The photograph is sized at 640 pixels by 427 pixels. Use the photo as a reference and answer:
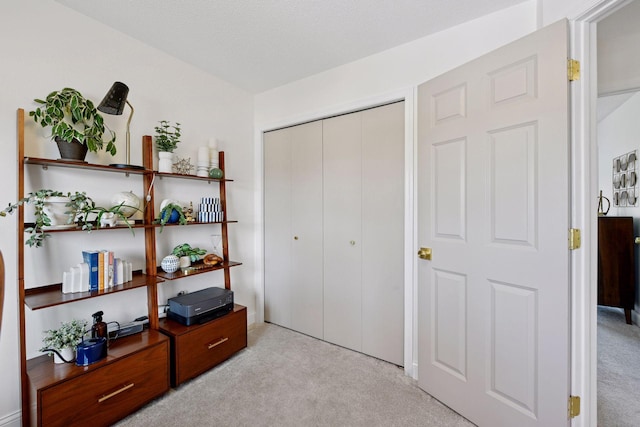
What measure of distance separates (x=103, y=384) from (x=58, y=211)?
1.01m

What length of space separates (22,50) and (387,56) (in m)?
2.38

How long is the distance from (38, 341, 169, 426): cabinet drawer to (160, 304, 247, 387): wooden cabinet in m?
0.10

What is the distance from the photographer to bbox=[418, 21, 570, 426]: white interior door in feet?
4.21

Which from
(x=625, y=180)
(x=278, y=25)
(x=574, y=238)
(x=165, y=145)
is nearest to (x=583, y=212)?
(x=574, y=238)

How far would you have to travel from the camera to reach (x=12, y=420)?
1.50 metres

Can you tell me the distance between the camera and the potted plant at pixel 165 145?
207 centimetres

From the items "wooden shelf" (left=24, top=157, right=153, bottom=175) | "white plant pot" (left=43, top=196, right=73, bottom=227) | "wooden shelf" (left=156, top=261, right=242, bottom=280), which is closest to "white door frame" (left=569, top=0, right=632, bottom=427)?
"wooden shelf" (left=156, top=261, right=242, bottom=280)

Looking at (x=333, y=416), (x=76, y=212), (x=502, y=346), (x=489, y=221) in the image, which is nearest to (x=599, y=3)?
(x=489, y=221)

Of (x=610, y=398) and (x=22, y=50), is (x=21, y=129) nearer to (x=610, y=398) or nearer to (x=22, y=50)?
(x=22, y=50)

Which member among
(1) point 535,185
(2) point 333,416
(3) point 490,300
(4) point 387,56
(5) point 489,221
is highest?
(4) point 387,56

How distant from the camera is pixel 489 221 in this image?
1514 millimetres

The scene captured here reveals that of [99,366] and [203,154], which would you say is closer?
[99,366]

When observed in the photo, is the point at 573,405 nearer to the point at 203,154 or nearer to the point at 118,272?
the point at 118,272

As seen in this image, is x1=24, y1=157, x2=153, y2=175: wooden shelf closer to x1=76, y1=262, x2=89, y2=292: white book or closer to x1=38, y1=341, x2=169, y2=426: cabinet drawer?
x1=76, y1=262, x2=89, y2=292: white book
